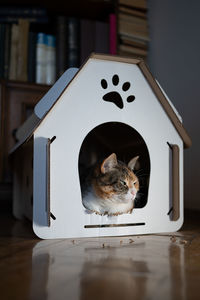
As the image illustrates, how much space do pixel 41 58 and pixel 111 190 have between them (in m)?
1.24

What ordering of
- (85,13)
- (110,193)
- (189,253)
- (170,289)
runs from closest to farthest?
(170,289)
(189,253)
(110,193)
(85,13)

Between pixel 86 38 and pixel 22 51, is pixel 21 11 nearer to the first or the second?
pixel 22 51

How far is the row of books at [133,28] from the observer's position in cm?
214

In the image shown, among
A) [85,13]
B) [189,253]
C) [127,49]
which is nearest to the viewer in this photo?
[189,253]

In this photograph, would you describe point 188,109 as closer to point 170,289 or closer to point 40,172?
point 40,172

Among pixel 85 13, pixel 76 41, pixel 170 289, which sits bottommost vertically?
pixel 170 289

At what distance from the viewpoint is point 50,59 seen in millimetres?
2199

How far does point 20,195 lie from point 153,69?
45.5 inches

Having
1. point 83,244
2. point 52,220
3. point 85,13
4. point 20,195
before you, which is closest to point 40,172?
point 52,220

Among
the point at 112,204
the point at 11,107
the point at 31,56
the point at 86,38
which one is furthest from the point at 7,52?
the point at 112,204

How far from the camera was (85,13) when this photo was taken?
2.34m

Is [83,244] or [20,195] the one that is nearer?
[83,244]

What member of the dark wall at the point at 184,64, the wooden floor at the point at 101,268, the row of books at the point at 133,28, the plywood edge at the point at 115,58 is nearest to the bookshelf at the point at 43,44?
the row of books at the point at 133,28

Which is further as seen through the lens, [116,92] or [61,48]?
[61,48]
